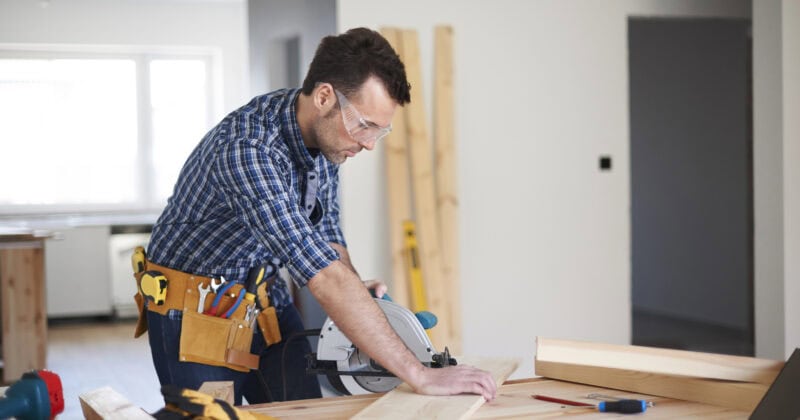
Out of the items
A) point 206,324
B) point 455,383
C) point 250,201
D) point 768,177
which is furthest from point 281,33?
point 455,383

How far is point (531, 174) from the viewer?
4.92 meters

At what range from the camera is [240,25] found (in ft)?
28.3

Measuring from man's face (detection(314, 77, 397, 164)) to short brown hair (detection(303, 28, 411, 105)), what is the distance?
0.02 metres

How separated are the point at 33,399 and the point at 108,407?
0.48ft

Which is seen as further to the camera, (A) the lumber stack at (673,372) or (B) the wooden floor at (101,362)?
(B) the wooden floor at (101,362)

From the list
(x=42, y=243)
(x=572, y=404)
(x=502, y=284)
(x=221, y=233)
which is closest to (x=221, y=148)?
(x=221, y=233)

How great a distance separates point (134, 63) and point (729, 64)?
5203 millimetres

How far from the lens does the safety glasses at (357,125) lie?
6.45ft

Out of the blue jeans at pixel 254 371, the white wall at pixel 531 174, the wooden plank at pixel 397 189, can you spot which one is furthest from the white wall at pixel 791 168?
the blue jeans at pixel 254 371

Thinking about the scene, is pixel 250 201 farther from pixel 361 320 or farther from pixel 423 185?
pixel 423 185

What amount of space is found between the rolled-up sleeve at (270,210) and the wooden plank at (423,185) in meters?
2.73

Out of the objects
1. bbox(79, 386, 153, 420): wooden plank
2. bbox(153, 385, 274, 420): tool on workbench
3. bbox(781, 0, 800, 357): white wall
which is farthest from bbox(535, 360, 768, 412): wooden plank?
bbox(781, 0, 800, 357): white wall

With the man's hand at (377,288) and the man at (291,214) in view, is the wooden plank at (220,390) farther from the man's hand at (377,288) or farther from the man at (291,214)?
the man's hand at (377,288)

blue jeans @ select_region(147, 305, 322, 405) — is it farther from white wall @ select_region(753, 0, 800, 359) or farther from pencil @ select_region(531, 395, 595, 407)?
white wall @ select_region(753, 0, 800, 359)
